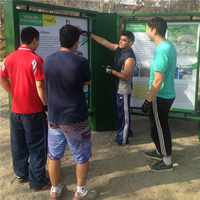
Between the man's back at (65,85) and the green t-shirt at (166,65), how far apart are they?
3.53 feet

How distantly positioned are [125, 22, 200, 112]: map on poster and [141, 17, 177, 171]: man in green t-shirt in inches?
47.6

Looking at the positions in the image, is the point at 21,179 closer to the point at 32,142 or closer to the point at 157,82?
the point at 32,142

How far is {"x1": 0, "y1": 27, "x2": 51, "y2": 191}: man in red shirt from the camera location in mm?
2654

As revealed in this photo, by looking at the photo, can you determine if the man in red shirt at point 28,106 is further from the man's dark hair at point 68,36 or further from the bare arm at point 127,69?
the bare arm at point 127,69

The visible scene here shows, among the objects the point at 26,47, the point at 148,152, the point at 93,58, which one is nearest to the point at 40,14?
the point at 26,47

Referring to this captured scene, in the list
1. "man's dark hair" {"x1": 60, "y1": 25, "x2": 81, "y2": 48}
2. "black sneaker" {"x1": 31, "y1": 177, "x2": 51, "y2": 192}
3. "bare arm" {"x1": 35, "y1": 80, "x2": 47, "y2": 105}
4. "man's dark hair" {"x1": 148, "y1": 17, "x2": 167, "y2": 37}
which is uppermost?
"man's dark hair" {"x1": 148, "y1": 17, "x2": 167, "y2": 37}

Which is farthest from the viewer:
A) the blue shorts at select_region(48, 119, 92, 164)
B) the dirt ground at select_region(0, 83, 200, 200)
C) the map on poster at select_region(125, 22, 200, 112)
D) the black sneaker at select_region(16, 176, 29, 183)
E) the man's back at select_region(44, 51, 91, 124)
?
the map on poster at select_region(125, 22, 200, 112)

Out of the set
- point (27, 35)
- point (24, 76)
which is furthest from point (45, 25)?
point (24, 76)

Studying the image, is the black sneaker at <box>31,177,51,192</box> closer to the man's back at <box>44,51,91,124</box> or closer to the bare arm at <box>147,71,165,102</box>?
the man's back at <box>44,51,91,124</box>

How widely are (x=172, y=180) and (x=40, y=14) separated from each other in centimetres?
296

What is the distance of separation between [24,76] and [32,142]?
0.80 metres

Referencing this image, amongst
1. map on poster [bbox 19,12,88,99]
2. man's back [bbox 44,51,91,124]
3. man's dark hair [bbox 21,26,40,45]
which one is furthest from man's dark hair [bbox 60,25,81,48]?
map on poster [bbox 19,12,88,99]

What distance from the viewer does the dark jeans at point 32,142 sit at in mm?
2812

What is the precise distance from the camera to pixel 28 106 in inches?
109
